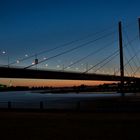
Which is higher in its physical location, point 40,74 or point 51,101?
point 40,74

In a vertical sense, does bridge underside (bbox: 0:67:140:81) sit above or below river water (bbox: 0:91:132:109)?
above

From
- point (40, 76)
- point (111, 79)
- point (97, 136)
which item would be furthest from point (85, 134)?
point (111, 79)

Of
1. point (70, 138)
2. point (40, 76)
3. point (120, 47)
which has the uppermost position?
point (120, 47)

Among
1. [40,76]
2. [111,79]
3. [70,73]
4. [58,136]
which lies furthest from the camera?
[111,79]

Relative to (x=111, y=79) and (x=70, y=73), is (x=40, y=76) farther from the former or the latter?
(x=111, y=79)

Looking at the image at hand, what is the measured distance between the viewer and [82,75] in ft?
257

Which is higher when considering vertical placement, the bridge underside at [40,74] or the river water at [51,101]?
the bridge underside at [40,74]

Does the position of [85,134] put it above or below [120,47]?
below

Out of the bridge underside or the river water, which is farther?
the bridge underside

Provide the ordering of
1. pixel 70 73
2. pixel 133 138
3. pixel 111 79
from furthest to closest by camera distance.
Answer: pixel 111 79, pixel 70 73, pixel 133 138

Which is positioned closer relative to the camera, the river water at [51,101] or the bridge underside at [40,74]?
the river water at [51,101]

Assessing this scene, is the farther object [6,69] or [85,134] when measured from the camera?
[6,69]

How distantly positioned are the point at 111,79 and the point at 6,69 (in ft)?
136

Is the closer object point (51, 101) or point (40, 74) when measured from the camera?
point (51, 101)
